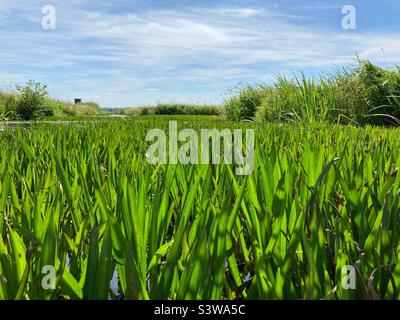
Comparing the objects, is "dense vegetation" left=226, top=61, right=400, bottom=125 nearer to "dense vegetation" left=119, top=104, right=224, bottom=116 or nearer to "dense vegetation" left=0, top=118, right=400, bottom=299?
"dense vegetation" left=0, top=118, right=400, bottom=299

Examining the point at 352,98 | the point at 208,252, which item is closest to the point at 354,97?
the point at 352,98

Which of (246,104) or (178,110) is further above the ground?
(178,110)

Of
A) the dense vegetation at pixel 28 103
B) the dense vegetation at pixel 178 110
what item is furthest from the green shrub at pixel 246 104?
the dense vegetation at pixel 178 110

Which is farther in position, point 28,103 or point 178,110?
point 178,110

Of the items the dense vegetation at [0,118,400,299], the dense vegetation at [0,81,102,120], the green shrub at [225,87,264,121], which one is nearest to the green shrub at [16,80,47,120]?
the dense vegetation at [0,81,102,120]

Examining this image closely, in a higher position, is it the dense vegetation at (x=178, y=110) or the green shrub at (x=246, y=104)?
the dense vegetation at (x=178, y=110)

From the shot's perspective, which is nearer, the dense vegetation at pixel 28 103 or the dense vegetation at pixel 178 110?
the dense vegetation at pixel 28 103

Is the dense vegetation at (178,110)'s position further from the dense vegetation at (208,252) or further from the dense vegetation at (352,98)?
the dense vegetation at (208,252)

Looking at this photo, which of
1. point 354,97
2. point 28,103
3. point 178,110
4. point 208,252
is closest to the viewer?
point 208,252

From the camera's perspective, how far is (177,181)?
1804 millimetres

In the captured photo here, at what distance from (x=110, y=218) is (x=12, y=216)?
0.59 meters

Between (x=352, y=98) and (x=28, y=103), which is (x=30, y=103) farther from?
(x=352, y=98)

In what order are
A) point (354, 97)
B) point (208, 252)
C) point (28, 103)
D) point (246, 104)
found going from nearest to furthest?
point (208, 252) < point (354, 97) < point (246, 104) < point (28, 103)
